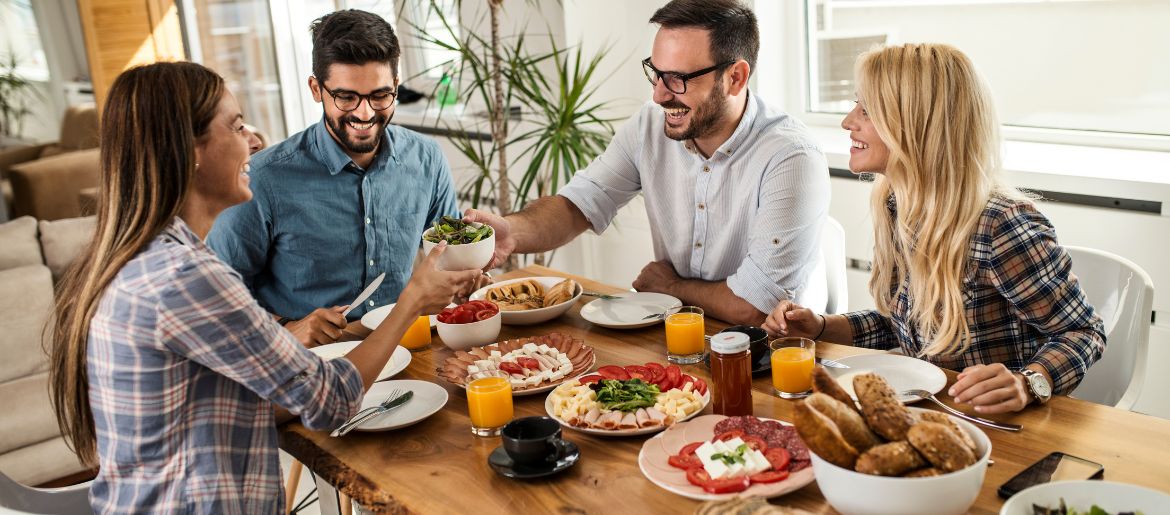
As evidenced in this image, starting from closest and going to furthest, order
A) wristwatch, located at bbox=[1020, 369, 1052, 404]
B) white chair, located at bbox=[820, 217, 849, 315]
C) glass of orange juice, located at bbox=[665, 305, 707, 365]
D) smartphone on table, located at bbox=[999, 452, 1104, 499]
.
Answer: smartphone on table, located at bbox=[999, 452, 1104, 499], wristwatch, located at bbox=[1020, 369, 1052, 404], glass of orange juice, located at bbox=[665, 305, 707, 365], white chair, located at bbox=[820, 217, 849, 315]

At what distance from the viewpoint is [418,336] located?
216 cm

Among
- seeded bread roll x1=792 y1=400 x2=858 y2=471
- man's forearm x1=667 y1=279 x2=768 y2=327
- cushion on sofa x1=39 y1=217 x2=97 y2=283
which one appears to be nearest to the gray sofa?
cushion on sofa x1=39 y1=217 x2=97 y2=283

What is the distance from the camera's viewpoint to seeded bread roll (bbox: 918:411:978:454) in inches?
49.5

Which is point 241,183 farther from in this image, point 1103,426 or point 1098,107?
point 1098,107

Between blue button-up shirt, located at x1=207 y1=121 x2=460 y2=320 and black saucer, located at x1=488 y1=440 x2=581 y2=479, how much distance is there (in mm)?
1083

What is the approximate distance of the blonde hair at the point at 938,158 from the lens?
6.05 feet

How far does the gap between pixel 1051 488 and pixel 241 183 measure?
1.31 m

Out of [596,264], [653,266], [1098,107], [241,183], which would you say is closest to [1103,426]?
[653,266]

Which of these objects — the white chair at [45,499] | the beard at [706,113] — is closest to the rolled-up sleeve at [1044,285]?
the beard at [706,113]

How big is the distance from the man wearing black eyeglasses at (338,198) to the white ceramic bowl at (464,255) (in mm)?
444

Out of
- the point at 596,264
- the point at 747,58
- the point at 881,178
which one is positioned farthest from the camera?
the point at 596,264

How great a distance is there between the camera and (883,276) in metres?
2.07

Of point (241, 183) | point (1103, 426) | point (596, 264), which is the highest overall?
point (241, 183)

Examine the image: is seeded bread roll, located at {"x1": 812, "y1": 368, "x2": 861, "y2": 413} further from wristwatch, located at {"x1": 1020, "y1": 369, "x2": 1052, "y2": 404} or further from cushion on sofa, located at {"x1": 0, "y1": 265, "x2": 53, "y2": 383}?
cushion on sofa, located at {"x1": 0, "y1": 265, "x2": 53, "y2": 383}
